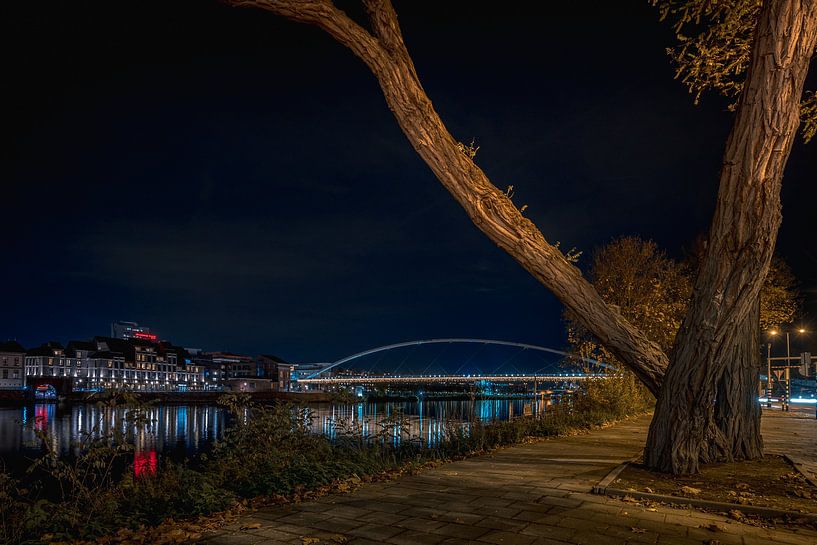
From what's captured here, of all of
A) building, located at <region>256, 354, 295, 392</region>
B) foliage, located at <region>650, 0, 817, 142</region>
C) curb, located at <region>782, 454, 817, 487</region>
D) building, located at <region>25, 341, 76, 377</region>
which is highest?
foliage, located at <region>650, 0, 817, 142</region>

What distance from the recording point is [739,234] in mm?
6516

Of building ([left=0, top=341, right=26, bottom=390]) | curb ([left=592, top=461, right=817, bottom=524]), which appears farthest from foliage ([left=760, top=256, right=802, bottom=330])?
building ([left=0, top=341, right=26, bottom=390])

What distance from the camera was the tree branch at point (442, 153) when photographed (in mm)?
6648

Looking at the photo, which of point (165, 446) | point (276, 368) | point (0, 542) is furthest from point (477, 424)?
point (276, 368)

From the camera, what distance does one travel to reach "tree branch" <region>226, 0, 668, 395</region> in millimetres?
6648

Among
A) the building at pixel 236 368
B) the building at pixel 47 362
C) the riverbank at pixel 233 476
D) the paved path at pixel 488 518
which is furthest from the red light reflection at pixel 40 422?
the building at pixel 236 368

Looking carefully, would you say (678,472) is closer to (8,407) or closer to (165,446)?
(165,446)

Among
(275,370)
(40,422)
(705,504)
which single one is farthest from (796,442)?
(275,370)

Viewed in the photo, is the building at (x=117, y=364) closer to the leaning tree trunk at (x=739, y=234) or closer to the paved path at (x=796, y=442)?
the paved path at (x=796, y=442)

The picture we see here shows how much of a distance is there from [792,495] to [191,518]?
5.64m

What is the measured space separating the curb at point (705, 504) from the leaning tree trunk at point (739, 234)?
3.97 ft

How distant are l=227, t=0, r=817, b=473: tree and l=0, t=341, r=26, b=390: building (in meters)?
104

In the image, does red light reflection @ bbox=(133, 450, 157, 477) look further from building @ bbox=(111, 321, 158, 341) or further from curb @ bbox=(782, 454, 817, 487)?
building @ bbox=(111, 321, 158, 341)

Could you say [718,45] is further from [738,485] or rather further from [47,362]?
[47,362]
